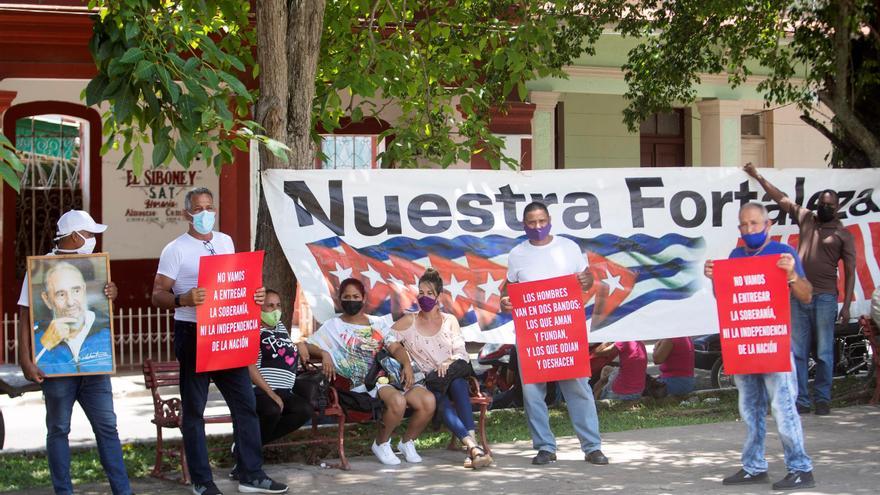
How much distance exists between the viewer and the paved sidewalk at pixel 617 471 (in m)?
7.51

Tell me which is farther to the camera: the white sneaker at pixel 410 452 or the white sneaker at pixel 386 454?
the white sneaker at pixel 410 452

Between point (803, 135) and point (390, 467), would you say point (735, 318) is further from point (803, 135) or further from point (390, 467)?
point (803, 135)

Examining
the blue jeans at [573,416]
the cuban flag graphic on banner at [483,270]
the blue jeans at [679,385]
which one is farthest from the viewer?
the blue jeans at [679,385]

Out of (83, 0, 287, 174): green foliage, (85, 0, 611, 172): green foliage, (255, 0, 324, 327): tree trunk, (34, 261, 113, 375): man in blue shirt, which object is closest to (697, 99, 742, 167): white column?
(85, 0, 611, 172): green foliage

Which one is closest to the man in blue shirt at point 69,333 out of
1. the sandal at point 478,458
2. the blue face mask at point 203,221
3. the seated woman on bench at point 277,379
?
the blue face mask at point 203,221

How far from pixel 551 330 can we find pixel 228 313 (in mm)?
2336

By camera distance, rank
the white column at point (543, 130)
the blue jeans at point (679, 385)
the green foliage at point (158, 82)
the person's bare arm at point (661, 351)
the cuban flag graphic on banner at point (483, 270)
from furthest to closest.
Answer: the white column at point (543, 130), the blue jeans at point (679, 385), the person's bare arm at point (661, 351), the cuban flag graphic on banner at point (483, 270), the green foliage at point (158, 82)

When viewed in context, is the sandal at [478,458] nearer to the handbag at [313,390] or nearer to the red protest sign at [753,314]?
the handbag at [313,390]

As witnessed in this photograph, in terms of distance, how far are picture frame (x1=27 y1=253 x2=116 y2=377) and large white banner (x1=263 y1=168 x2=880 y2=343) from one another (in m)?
2.35

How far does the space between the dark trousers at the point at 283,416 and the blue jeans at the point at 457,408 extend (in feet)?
3.22

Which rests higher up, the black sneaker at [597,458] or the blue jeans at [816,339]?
the blue jeans at [816,339]

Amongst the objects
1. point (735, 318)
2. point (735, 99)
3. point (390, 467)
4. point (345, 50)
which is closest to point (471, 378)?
point (390, 467)

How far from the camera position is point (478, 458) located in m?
8.20

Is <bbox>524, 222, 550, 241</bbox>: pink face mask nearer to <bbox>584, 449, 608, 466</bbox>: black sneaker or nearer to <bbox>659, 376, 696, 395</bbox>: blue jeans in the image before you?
<bbox>584, 449, 608, 466</bbox>: black sneaker
